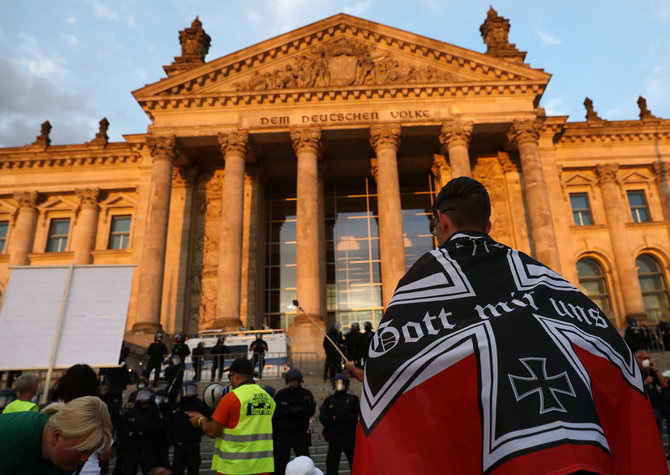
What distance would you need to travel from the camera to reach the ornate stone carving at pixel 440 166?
27516 millimetres

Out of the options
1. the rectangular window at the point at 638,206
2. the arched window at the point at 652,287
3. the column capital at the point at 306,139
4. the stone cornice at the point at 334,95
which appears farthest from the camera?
the rectangular window at the point at 638,206

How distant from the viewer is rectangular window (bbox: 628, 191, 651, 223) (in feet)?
97.0

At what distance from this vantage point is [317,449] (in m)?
10.4

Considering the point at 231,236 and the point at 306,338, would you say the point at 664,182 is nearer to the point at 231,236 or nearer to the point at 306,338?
the point at 306,338

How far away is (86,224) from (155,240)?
373 inches

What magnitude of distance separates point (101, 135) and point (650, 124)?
3398 cm

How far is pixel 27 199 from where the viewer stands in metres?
30.6

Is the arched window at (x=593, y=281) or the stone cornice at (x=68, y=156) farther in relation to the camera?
the stone cornice at (x=68, y=156)

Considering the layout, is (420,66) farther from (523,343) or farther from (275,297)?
(523,343)

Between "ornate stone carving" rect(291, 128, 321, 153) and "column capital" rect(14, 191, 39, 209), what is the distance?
17.8m

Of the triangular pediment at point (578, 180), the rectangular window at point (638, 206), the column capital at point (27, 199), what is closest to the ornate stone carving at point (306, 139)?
the triangular pediment at point (578, 180)

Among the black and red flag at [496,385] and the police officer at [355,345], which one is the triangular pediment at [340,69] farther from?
the black and red flag at [496,385]

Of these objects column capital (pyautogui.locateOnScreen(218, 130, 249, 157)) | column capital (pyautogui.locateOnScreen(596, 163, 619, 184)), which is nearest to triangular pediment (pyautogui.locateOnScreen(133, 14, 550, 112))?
column capital (pyautogui.locateOnScreen(218, 130, 249, 157))

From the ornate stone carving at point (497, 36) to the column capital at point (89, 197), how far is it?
82.4 feet
